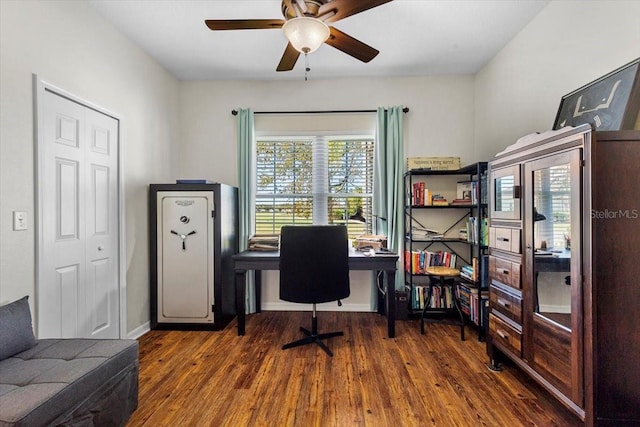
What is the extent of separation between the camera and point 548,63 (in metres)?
2.36

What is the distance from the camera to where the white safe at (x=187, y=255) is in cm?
298

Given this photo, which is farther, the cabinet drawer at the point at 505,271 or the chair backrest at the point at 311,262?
the chair backrest at the point at 311,262

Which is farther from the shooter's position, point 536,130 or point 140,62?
point 140,62

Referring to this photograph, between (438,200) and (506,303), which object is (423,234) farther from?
(506,303)

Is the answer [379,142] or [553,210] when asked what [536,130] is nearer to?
[553,210]

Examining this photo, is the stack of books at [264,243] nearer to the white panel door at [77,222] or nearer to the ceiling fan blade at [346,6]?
the white panel door at [77,222]

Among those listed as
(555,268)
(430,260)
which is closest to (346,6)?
(555,268)

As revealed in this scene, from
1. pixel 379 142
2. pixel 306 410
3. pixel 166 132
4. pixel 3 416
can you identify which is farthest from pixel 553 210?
pixel 166 132

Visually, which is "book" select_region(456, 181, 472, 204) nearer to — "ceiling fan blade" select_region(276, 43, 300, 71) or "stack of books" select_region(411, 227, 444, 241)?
"stack of books" select_region(411, 227, 444, 241)

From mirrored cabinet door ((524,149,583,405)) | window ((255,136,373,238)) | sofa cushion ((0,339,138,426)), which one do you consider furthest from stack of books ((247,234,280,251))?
mirrored cabinet door ((524,149,583,405))

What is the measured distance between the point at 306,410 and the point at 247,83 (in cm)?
344

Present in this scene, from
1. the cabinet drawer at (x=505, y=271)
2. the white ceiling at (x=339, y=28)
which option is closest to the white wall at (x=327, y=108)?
the white ceiling at (x=339, y=28)

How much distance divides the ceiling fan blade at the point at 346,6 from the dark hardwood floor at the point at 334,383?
7.95ft

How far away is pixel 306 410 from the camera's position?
5.85ft
